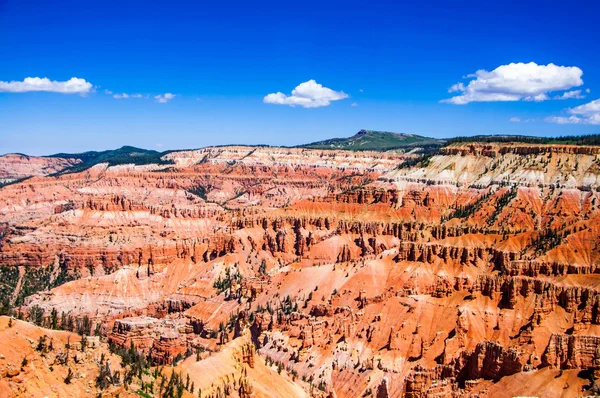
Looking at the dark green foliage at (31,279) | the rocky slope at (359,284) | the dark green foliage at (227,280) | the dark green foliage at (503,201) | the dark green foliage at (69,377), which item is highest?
the dark green foliage at (69,377)

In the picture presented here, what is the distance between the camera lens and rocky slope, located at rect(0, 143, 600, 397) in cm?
6919

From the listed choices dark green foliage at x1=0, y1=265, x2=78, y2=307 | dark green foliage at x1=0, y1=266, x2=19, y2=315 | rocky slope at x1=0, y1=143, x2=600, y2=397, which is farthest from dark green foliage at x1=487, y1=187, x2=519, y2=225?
dark green foliage at x1=0, y1=266, x2=19, y2=315

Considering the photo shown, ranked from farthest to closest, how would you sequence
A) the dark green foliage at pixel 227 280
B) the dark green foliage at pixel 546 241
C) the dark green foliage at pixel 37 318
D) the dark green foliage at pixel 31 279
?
the dark green foliage at pixel 31 279 → the dark green foliage at pixel 227 280 → the dark green foliage at pixel 546 241 → the dark green foliage at pixel 37 318

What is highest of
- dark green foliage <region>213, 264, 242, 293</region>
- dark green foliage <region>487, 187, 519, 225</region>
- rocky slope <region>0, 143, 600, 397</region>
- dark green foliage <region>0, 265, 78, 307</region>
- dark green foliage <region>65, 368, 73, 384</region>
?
dark green foliage <region>65, 368, 73, 384</region>

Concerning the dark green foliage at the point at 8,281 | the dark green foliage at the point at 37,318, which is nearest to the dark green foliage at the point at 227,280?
the dark green foliage at the point at 8,281

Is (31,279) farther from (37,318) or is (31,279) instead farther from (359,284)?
(37,318)

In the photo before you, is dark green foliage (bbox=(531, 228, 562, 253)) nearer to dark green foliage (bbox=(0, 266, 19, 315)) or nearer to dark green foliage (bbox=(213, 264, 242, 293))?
dark green foliage (bbox=(213, 264, 242, 293))

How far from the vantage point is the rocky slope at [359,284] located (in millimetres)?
69188

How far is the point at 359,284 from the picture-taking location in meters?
111

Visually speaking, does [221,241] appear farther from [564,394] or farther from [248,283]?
[564,394]

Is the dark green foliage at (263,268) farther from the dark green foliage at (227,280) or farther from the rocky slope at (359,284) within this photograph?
the dark green foliage at (227,280)

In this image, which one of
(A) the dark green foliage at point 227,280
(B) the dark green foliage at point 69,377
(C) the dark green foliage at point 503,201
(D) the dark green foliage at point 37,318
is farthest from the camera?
(C) the dark green foliage at point 503,201

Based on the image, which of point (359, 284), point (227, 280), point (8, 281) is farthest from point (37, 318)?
point (8, 281)

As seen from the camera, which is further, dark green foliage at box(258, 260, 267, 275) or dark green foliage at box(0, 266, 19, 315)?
dark green foliage at box(258, 260, 267, 275)
